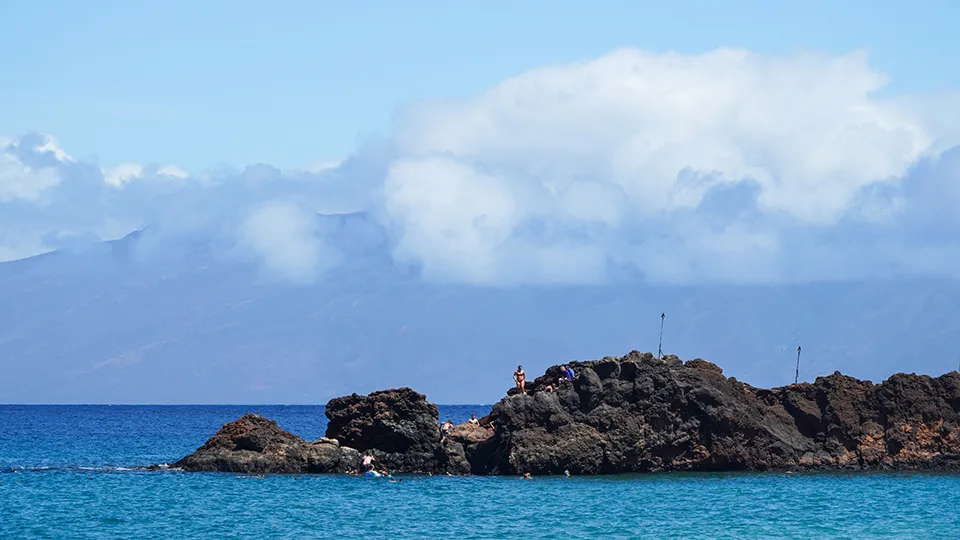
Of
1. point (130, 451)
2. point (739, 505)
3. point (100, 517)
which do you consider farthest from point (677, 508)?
point (130, 451)

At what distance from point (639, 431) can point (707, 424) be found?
317cm

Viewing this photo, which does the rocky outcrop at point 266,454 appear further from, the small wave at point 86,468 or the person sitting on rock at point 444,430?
the person sitting on rock at point 444,430

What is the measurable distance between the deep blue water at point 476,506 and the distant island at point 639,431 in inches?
58.8

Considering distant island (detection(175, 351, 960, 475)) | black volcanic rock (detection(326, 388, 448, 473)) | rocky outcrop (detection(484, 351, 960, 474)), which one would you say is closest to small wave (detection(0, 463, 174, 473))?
distant island (detection(175, 351, 960, 475))

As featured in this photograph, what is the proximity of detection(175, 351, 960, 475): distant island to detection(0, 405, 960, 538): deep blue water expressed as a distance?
1494 millimetres

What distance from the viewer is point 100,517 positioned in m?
45.0

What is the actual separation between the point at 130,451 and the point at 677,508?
1869 inches

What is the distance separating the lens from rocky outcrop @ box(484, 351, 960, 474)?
56906mm

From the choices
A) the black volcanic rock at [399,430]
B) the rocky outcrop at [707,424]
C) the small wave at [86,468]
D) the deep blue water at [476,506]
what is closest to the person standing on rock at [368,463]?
the black volcanic rock at [399,430]

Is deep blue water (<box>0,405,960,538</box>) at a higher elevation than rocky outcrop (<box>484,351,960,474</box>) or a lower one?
lower

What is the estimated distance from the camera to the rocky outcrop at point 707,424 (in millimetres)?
56906

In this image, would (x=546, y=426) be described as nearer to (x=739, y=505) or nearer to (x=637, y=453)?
(x=637, y=453)

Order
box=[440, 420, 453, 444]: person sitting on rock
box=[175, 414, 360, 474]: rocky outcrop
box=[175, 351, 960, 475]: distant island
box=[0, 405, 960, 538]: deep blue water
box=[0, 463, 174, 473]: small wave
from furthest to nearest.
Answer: box=[0, 463, 174, 473]: small wave, box=[440, 420, 453, 444]: person sitting on rock, box=[175, 414, 360, 474]: rocky outcrop, box=[175, 351, 960, 475]: distant island, box=[0, 405, 960, 538]: deep blue water

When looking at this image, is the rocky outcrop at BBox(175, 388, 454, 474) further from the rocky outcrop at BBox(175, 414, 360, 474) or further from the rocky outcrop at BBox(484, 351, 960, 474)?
the rocky outcrop at BBox(484, 351, 960, 474)
